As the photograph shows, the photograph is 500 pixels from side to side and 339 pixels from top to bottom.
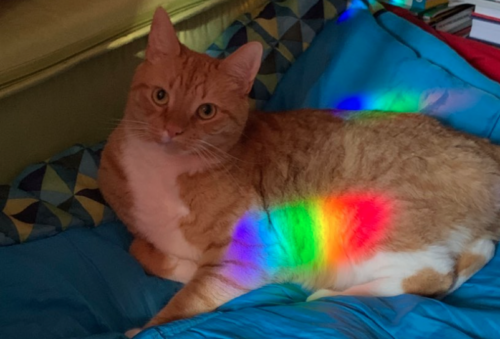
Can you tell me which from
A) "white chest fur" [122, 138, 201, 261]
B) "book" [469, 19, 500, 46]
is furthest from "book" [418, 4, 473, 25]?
"white chest fur" [122, 138, 201, 261]

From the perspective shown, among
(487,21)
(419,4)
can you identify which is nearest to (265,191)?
(419,4)

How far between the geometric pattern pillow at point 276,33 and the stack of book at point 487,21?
105 cm

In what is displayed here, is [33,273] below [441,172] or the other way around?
below

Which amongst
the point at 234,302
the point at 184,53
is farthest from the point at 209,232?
the point at 184,53

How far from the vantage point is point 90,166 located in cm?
169

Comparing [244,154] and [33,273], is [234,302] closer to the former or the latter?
[244,154]

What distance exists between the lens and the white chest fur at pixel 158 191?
4.83 feet

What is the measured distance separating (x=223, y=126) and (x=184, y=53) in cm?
22

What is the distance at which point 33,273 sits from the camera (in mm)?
1417

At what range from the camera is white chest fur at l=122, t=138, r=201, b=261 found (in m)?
1.47

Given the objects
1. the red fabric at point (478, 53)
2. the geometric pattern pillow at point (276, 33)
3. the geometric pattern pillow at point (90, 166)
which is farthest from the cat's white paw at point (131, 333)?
the red fabric at point (478, 53)

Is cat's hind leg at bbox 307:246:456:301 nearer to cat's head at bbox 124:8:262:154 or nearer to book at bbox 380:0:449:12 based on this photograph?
cat's head at bbox 124:8:262:154

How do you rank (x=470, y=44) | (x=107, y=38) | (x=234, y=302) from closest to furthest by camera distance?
(x=234, y=302)
(x=107, y=38)
(x=470, y=44)

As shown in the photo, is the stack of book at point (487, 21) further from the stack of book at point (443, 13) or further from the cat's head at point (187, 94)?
the cat's head at point (187, 94)
